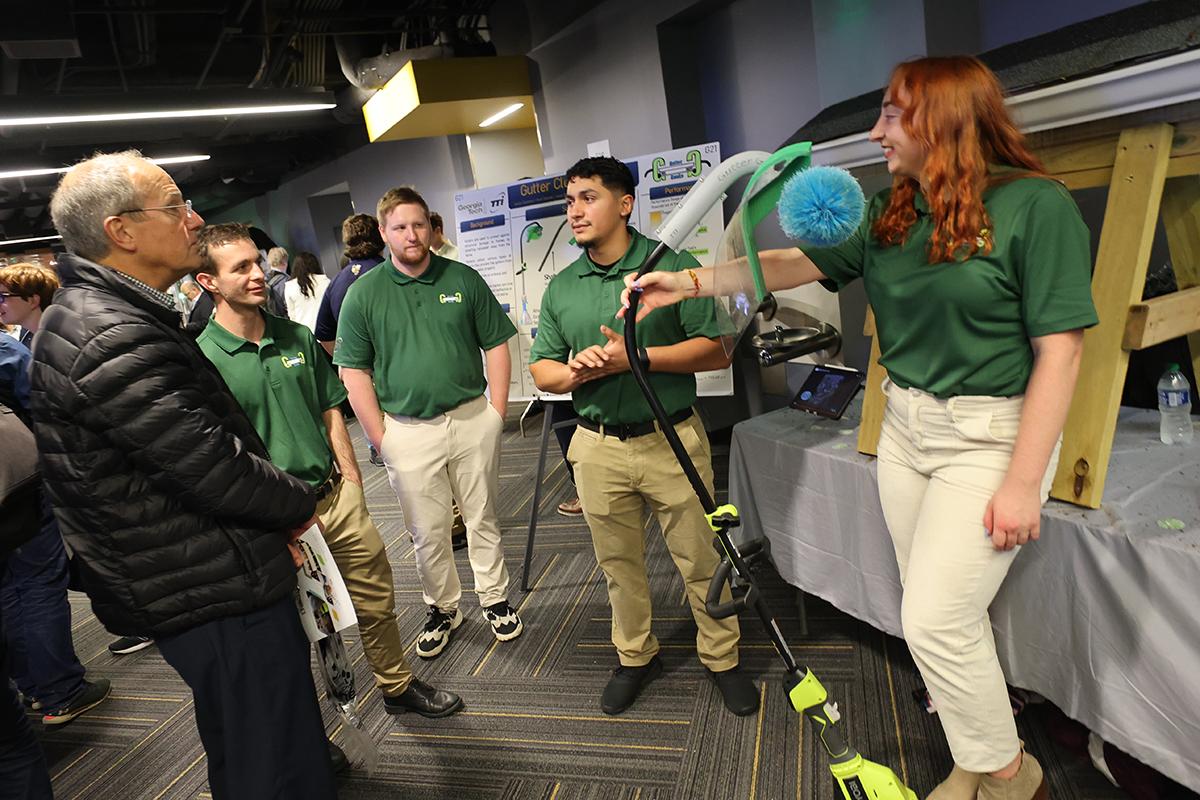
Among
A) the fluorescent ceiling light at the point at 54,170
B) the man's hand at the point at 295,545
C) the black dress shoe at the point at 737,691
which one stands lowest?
the black dress shoe at the point at 737,691

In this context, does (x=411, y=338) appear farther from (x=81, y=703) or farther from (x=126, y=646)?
(x=126, y=646)

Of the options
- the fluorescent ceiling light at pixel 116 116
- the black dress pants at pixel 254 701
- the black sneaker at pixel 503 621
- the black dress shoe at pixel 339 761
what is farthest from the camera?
the fluorescent ceiling light at pixel 116 116

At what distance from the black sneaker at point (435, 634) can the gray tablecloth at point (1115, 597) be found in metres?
1.51

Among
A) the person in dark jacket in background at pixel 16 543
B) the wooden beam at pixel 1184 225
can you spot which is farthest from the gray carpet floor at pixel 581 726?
the wooden beam at pixel 1184 225

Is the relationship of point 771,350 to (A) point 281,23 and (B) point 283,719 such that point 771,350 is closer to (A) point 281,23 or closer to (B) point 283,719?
(B) point 283,719

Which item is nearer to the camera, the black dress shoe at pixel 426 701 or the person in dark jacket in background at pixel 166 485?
the person in dark jacket in background at pixel 166 485

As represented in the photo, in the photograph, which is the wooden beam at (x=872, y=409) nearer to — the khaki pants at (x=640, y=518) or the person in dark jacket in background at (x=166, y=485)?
the khaki pants at (x=640, y=518)

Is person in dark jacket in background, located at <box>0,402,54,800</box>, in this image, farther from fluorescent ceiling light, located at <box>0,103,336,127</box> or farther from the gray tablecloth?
fluorescent ceiling light, located at <box>0,103,336,127</box>

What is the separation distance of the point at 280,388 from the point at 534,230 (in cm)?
160

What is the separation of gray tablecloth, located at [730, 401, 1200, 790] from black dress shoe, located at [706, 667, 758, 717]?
41cm

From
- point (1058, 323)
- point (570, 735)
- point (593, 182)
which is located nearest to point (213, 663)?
point (570, 735)

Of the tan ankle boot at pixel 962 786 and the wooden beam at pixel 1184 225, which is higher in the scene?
the wooden beam at pixel 1184 225

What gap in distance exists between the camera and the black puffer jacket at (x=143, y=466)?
1.18 meters

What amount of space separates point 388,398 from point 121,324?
1.17m
